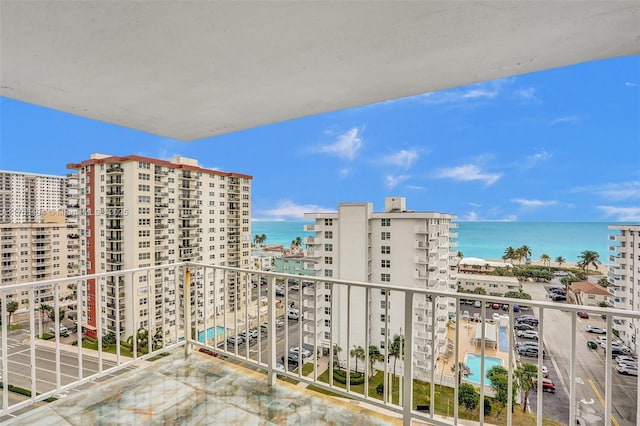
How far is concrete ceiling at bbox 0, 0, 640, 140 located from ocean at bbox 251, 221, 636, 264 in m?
1.62

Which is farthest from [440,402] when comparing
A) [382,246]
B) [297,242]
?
[297,242]

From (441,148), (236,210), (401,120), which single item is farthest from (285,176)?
(441,148)

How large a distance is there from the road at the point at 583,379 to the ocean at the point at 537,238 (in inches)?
50.6

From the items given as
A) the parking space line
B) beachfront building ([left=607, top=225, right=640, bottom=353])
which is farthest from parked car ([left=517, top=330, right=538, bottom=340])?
beachfront building ([left=607, top=225, right=640, bottom=353])

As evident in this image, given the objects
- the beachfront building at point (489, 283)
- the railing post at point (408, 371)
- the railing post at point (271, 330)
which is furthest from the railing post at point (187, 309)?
the beachfront building at point (489, 283)

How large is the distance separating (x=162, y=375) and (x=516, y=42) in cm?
335

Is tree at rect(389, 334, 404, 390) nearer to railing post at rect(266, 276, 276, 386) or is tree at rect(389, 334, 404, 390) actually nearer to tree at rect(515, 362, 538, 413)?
tree at rect(515, 362, 538, 413)

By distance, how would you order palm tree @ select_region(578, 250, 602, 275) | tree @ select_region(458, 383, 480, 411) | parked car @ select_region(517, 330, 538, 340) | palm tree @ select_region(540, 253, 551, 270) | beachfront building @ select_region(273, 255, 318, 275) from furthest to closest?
beachfront building @ select_region(273, 255, 318, 275) → palm tree @ select_region(540, 253, 551, 270) → palm tree @ select_region(578, 250, 602, 275) → tree @ select_region(458, 383, 480, 411) → parked car @ select_region(517, 330, 538, 340)

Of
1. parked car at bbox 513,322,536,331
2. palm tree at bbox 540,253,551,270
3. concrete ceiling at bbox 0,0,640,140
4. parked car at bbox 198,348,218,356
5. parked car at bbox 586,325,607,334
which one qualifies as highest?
concrete ceiling at bbox 0,0,640,140

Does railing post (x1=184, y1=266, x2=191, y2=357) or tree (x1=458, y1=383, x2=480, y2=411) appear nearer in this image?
tree (x1=458, y1=383, x2=480, y2=411)

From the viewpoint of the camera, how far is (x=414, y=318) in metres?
1.65

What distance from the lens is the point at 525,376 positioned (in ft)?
6.01

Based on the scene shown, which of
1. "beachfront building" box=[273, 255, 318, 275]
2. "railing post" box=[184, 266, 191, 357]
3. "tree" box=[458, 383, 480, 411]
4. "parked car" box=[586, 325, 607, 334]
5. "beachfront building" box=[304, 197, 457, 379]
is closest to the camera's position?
"parked car" box=[586, 325, 607, 334]

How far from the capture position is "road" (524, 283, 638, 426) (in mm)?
1311
